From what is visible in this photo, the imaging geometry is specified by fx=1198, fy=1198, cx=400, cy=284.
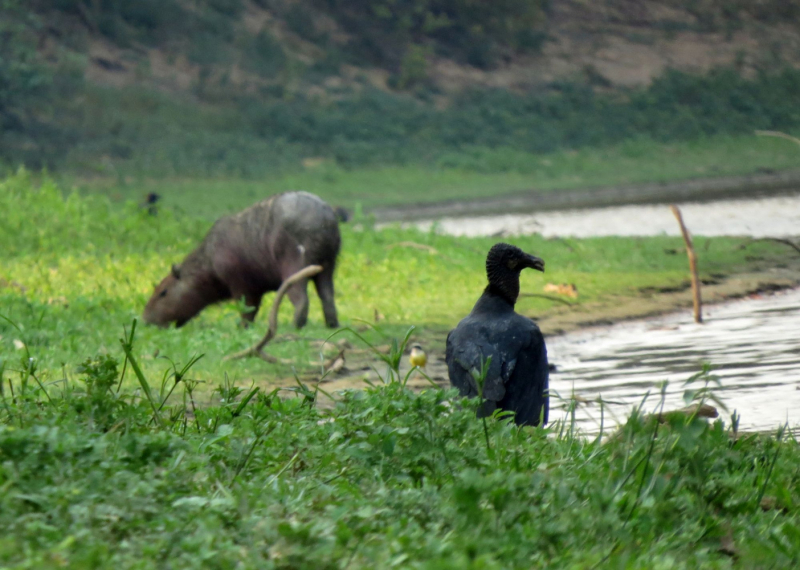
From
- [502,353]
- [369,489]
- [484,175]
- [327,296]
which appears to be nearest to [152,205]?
[327,296]

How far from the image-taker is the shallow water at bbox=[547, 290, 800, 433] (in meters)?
6.85

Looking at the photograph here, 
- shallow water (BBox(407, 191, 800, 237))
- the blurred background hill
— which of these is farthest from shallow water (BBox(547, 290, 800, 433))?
the blurred background hill

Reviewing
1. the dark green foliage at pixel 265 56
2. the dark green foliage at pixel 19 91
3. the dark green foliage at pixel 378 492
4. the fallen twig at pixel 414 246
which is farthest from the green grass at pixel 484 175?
the dark green foliage at pixel 378 492

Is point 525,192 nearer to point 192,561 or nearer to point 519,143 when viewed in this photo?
point 519,143

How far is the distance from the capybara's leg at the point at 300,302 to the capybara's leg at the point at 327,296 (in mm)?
141

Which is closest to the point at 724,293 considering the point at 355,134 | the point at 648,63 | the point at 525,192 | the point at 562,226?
the point at 562,226

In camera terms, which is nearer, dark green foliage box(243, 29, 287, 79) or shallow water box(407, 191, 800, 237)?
shallow water box(407, 191, 800, 237)

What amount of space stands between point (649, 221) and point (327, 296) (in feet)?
36.4

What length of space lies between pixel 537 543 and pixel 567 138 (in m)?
31.3

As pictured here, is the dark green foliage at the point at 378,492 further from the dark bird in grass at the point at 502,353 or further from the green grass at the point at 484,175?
the green grass at the point at 484,175

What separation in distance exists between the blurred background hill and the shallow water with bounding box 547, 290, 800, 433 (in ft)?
61.0

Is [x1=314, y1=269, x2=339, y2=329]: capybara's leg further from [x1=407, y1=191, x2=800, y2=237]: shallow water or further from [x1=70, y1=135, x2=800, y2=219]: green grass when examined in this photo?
[x1=70, y1=135, x2=800, y2=219]: green grass

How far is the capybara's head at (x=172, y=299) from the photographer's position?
1056cm

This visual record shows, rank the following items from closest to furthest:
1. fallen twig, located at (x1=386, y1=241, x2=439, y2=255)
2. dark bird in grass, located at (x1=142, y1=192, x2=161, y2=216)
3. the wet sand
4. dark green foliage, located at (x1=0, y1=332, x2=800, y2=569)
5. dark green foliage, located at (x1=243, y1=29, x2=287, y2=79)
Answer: dark green foliage, located at (x1=0, y1=332, x2=800, y2=569) → fallen twig, located at (x1=386, y1=241, x2=439, y2=255) → dark bird in grass, located at (x1=142, y1=192, x2=161, y2=216) → the wet sand → dark green foliage, located at (x1=243, y1=29, x2=287, y2=79)
